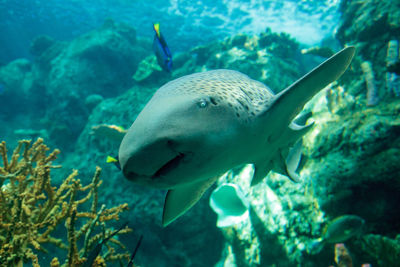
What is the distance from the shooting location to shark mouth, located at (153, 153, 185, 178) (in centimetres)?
118

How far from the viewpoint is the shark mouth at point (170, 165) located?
1185mm

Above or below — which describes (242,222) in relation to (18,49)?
above

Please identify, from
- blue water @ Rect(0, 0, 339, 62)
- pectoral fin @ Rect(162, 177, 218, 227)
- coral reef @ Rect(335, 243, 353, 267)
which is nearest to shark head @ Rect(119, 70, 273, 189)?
pectoral fin @ Rect(162, 177, 218, 227)

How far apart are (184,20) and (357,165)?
27807mm

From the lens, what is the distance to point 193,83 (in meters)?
1.83

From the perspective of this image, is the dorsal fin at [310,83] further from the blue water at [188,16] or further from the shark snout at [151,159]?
the blue water at [188,16]

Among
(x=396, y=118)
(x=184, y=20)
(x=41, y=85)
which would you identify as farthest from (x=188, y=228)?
(x=184, y=20)

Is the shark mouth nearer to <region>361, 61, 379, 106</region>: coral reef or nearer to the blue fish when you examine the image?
the blue fish

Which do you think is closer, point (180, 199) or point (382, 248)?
point (180, 199)

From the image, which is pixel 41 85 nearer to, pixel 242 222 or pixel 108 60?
pixel 108 60

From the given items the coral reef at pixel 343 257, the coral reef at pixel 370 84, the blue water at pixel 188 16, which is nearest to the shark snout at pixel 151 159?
the coral reef at pixel 343 257

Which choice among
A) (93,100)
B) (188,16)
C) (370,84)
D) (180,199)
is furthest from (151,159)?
(188,16)

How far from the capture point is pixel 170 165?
1188mm

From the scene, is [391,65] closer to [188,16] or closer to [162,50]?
[162,50]
